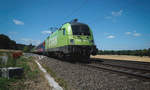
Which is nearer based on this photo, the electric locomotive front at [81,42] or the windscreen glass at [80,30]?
the electric locomotive front at [81,42]

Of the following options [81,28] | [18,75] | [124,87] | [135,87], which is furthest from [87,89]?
[81,28]

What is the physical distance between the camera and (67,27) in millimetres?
10750

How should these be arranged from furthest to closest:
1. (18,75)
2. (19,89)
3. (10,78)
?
1. (18,75)
2. (10,78)
3. (19,89)

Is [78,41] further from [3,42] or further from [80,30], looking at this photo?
[3,42]

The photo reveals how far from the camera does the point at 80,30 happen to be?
1069 cm

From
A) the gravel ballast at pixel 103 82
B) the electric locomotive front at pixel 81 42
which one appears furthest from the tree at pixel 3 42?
the gravel ballast at pixel 103 82

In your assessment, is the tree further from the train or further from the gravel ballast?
the gravel ballast

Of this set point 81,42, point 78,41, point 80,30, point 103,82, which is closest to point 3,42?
point 80,30

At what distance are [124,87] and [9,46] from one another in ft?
276

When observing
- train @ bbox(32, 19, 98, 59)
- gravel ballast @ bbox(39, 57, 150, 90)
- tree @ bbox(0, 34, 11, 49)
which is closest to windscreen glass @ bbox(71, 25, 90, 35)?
train @ bbox(32, 19, 98, 59)

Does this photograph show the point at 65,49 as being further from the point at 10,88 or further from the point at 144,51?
the point at 144,51

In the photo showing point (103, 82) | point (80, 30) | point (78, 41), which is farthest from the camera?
point (80, 30)

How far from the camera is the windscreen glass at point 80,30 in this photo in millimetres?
10438

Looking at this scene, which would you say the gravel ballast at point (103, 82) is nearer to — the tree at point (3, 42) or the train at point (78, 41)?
the train at point (78, 41)
